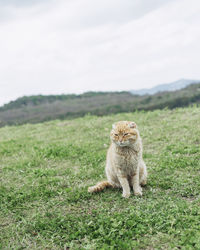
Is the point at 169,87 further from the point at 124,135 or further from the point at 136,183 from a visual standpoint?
the point at 124,135

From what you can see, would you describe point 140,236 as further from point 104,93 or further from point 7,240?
point 104,93

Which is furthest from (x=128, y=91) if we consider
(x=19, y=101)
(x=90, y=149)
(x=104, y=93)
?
(x=90, y=149)

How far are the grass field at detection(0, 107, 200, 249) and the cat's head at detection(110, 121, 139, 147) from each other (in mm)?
944

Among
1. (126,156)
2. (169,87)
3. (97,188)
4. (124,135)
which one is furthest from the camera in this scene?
(169,87)

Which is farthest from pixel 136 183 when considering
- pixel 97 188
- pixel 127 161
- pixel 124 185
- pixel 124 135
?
pixel 124 135

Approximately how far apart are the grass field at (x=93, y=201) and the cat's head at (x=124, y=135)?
944 millimetres

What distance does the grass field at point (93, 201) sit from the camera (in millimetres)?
3615

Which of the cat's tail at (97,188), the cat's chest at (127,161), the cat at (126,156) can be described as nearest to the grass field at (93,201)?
the cat's tail at (97,188)

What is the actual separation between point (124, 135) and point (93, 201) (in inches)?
50.0

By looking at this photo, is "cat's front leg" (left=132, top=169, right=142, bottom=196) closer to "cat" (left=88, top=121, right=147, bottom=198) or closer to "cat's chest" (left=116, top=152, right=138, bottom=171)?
"cat" (left=88, top=121, right=147, bottom=198)

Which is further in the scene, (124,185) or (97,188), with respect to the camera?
(97,188)

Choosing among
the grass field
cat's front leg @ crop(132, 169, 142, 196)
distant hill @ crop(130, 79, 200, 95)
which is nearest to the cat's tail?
the grass field

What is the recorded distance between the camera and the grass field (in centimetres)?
362

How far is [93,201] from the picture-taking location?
4.73 metres
